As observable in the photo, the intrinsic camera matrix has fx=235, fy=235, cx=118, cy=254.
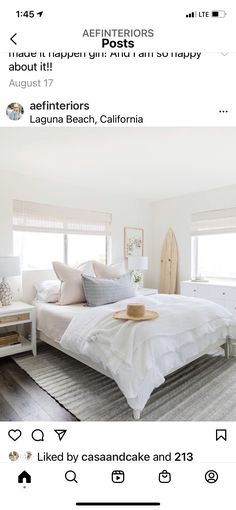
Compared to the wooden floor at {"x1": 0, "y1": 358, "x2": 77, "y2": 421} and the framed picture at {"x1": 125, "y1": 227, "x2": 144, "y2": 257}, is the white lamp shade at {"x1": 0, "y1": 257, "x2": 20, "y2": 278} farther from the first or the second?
the framed picture at {"x1": 125, "y1": 227, "x2": 144, "y2": 257}

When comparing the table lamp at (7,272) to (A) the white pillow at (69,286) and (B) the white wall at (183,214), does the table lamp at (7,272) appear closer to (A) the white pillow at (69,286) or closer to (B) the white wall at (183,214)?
(A) the white pillow at (69,286)

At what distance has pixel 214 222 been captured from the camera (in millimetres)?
3527

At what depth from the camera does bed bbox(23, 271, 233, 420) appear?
1372mm

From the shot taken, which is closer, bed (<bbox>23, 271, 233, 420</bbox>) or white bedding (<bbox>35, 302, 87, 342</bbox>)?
bed (<bbox>23, 271, 233, 420</bbox>)
